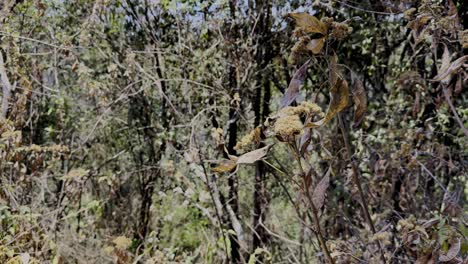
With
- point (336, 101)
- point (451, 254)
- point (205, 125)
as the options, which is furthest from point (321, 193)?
point (205, 125)

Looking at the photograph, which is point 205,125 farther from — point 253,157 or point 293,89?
point 253,157

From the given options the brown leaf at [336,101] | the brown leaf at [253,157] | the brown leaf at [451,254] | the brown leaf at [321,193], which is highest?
the brown leaf at [336,101]

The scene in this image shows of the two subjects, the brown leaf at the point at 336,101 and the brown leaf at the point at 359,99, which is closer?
the brown leaf at the point at 336,101

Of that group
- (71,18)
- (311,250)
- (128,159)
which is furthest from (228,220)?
(71,18)

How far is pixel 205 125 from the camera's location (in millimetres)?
3531

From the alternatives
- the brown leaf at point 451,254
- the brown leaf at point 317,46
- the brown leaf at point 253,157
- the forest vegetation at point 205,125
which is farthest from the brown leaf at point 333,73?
the forest vegetation at point 205,125

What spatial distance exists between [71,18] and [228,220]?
2081mm

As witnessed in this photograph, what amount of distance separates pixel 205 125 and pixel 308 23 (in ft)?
8.26

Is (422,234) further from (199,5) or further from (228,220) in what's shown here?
(199,5)

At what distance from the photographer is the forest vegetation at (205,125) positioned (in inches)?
117

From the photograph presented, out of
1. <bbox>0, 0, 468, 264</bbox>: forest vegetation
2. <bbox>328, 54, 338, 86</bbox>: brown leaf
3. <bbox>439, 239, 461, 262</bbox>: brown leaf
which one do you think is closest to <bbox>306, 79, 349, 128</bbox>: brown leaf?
<bbox>328, 54, 338, 86</bbox>: brown leaf

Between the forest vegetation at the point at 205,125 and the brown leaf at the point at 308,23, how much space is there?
172cm

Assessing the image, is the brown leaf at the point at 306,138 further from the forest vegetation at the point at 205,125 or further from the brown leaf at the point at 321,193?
→ the forest vegetation at the point at 205,125

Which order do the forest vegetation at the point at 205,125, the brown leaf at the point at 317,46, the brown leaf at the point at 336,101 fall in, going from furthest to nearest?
the forest vegetation at the point at 205,125, the brown leaf at the point at 317,46, the brown leaf at the point at 336,101
